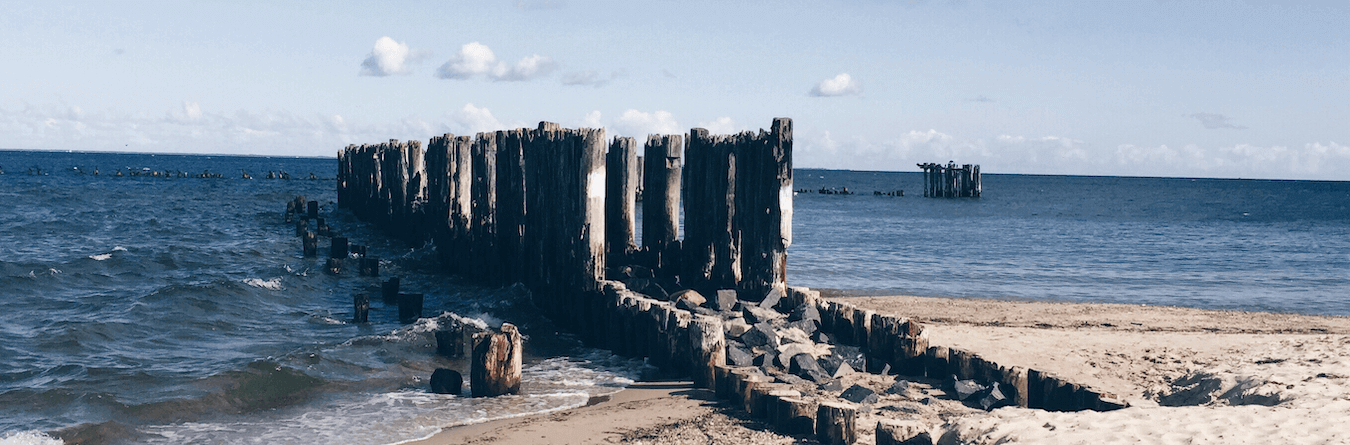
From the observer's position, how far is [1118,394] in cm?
969

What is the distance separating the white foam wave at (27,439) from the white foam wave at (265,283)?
8770mm

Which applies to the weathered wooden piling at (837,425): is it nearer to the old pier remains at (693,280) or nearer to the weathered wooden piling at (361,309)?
the old pier remains at (693,280)

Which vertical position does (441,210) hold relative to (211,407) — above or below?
above

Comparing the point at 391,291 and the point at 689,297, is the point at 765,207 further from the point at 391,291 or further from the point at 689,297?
the point at 391,291

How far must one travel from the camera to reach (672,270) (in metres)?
13.9

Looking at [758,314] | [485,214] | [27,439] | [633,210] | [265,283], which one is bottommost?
[27,439]

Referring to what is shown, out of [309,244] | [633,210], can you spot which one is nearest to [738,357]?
[633,210]

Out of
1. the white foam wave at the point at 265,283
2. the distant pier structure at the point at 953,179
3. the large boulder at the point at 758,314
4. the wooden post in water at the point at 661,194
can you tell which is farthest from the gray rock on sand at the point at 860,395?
the distant pier structure at the point at 953,179

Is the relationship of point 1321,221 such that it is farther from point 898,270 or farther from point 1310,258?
point 898,270

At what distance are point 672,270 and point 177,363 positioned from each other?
6080 millimetres

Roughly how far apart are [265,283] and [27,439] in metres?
9.38

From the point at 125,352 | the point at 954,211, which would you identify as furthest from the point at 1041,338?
the point at 954,211

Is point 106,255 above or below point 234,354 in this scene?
above

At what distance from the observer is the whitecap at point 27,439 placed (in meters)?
8.19
